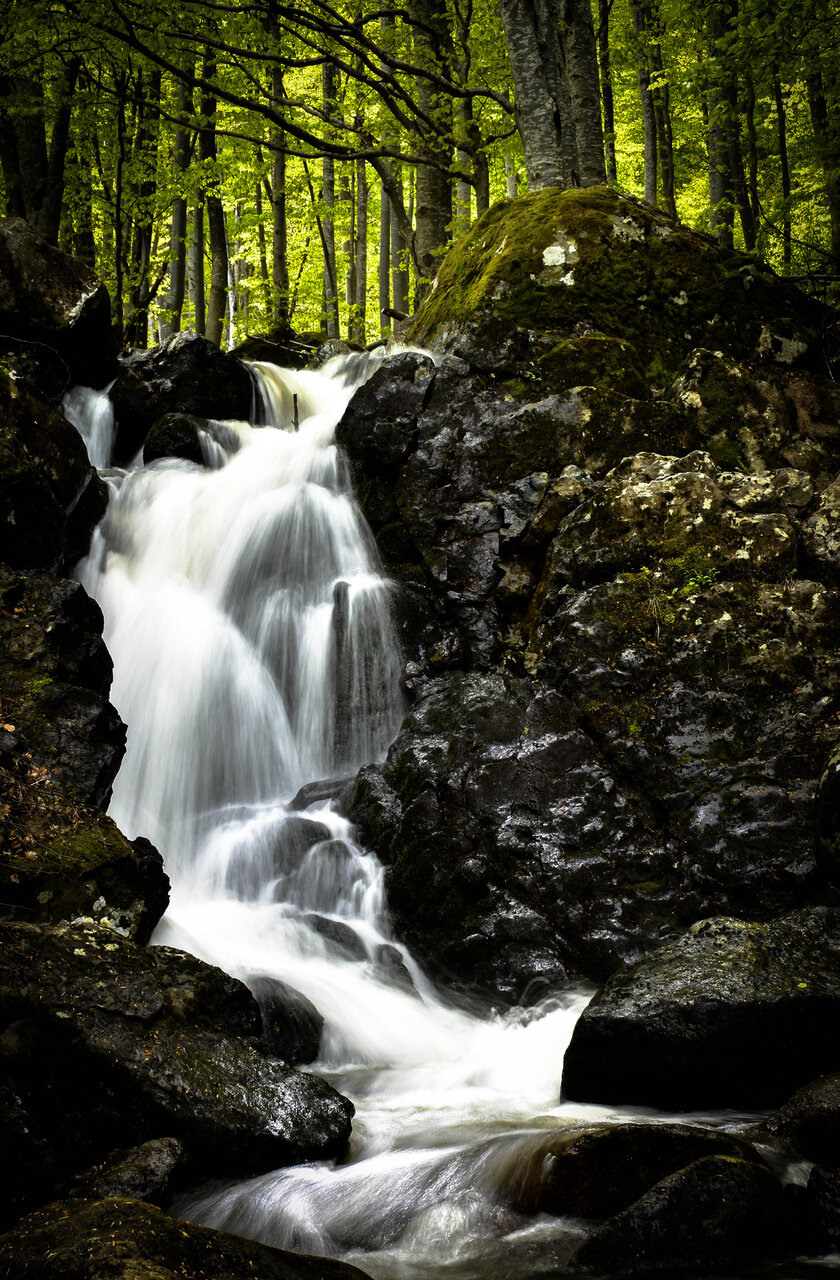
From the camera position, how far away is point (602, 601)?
21.1 ft

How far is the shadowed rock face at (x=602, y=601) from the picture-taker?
542 cm

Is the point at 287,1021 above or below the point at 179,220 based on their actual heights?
below

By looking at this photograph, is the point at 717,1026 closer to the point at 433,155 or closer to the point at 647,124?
the point at 433,155

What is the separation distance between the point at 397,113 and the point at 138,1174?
518 inches

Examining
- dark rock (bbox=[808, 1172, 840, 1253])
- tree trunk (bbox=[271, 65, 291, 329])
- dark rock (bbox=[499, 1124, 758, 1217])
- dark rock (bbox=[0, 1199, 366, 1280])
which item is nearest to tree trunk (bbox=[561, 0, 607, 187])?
tree trunk (bbox=[271, 65, 291, 329])

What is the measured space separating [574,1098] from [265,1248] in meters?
1.99

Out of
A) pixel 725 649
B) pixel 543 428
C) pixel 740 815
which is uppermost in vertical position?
pixel 543 428

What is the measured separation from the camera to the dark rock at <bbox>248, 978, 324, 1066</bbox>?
4.80 meters

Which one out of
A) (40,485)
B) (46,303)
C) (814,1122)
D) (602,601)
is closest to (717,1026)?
(814,1122)

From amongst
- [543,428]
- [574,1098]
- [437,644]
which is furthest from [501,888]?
[543,428]

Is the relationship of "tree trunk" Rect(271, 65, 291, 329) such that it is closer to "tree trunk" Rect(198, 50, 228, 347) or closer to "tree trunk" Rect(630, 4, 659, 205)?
"tree trunk" Rect(198, 50, 228, 347)

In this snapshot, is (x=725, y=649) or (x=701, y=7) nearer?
(x=725, y=649)

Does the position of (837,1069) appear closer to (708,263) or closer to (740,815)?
(740,815)

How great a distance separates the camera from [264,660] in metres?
8.10
